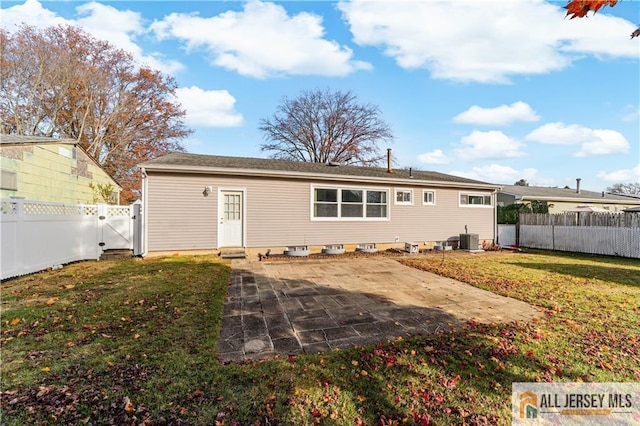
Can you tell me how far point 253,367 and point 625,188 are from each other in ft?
186

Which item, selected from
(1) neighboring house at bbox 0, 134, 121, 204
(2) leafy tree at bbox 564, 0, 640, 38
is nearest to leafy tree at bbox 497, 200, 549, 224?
(2) leafy tree at bbox 564, 0, 640, 38

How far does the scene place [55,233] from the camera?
23.4ft

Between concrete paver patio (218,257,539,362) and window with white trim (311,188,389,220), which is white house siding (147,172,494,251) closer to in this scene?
window with white trim (311,188,389,220)

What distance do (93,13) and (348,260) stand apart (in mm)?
13458

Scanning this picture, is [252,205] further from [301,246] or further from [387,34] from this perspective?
[387,34]

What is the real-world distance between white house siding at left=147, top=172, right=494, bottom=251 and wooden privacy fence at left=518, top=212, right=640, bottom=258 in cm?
289

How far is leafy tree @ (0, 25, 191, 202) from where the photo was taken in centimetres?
1575

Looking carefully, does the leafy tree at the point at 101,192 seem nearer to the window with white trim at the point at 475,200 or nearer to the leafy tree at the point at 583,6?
the leafy tree at the point at 583,6

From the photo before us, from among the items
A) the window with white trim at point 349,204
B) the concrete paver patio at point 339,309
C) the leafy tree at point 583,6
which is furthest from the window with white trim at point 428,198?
the leafy tree at point 583,6

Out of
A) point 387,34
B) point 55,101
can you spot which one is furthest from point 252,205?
point 55,101

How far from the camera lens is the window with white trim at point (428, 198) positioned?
1196cm

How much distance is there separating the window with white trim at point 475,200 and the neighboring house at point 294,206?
1.8 inches

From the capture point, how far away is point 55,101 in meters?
16.9

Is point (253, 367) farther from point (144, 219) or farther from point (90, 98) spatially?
point (90, 98)
